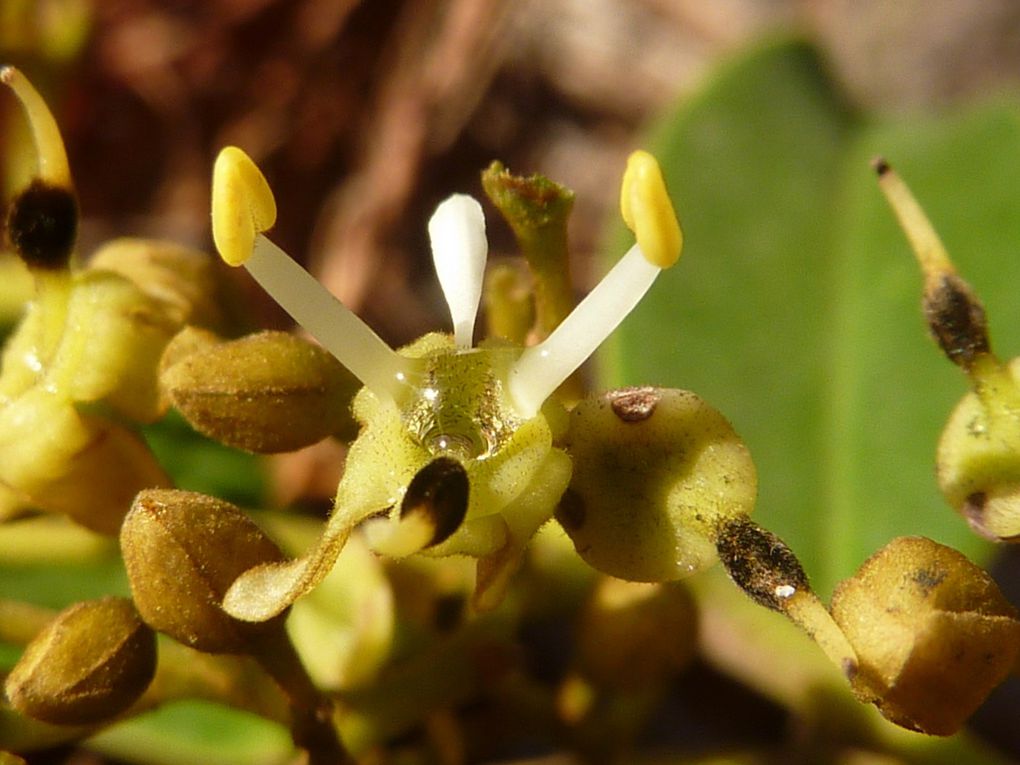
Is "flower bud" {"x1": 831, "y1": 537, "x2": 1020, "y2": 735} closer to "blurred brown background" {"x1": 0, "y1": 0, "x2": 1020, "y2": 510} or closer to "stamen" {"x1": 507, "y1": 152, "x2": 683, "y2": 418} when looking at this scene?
"stamen" {"x1": 507, "y1": 152, "x2": 683, "y2": 418}

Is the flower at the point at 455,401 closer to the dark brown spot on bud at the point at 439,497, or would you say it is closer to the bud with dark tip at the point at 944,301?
the dark brown spot on bud at the point at 439,497

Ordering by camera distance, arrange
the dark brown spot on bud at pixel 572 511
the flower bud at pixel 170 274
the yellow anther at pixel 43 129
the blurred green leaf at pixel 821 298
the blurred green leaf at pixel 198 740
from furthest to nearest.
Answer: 1. the blurred green leaf at pixel 821 298
2. the blurred green leaf at pixel 198 740
3. the flower bud at pixel 170 274
4. the yellow anther at pixel 43 129
5. the dark brown spot on bud at pixel 572 511

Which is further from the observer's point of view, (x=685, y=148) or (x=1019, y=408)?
(x=685, y=148)

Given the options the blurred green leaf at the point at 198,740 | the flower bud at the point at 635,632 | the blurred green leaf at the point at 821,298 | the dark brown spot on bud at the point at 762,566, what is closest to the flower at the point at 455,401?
the dark brown spot on bud at the point at 762,566

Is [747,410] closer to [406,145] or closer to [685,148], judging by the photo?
[685,148]

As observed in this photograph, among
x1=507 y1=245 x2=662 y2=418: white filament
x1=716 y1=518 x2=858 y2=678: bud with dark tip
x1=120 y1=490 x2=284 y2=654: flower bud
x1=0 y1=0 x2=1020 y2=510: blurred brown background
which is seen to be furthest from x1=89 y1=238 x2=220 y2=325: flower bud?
x1=0 y1=0 x2=1020 y2=510: blurred brown background

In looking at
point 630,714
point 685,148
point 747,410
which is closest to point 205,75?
point 685,148
